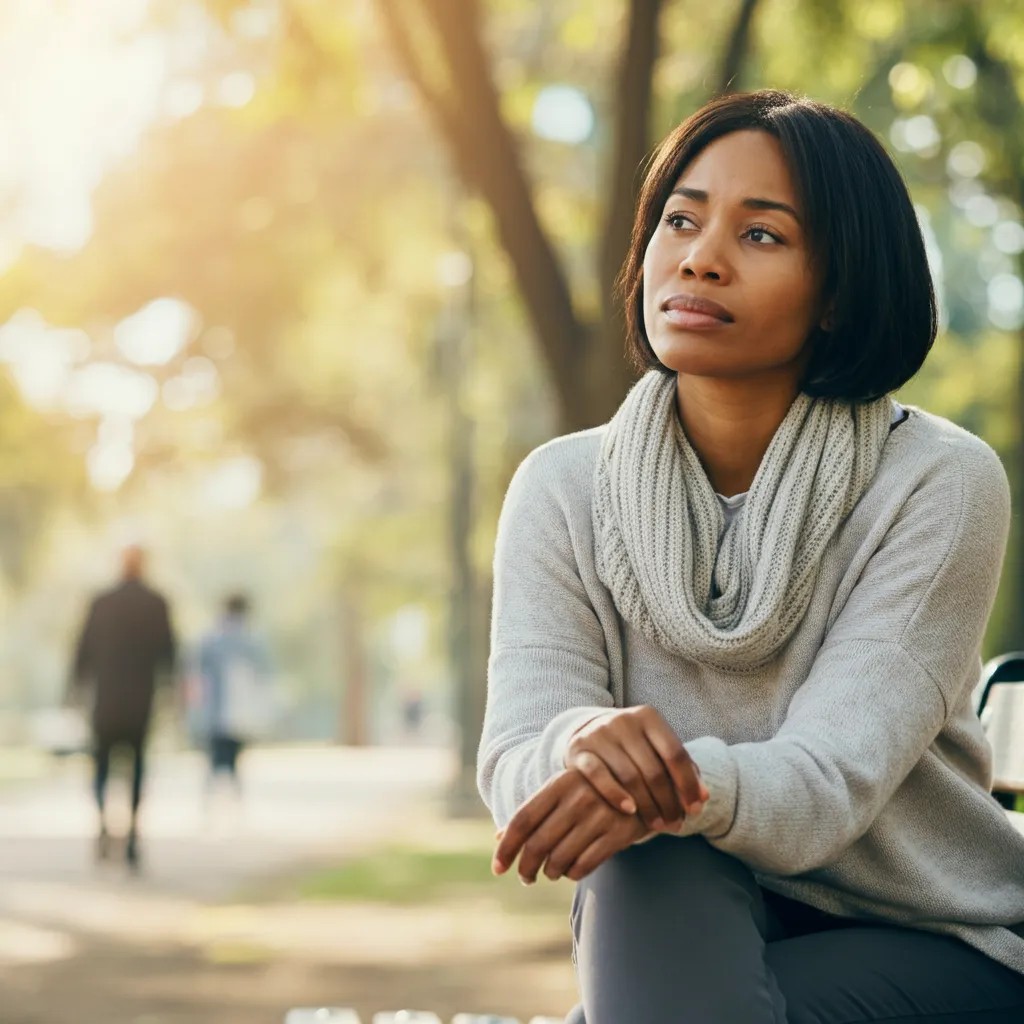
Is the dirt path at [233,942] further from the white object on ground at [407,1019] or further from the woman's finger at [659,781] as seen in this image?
the woman's finger at [659,781]

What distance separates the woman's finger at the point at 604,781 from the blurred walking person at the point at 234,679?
568 inches

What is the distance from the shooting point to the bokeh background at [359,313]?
831cm

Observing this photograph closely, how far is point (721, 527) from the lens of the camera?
2863 millimetres

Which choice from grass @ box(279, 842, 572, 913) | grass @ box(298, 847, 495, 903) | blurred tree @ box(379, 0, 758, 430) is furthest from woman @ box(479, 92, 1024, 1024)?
grass @ box(298, 847, 495, 903)

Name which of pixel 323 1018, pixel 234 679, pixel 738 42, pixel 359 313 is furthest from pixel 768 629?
pixel 359 313

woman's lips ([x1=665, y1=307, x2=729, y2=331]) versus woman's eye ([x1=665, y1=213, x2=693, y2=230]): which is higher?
woman's eye ([x1=665, y1=213, x2=693, y2=230])

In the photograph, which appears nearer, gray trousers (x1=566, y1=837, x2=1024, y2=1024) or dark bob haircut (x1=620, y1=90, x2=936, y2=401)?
gray trousers (x1=566, y1=837, x2=1024, y2=1024)

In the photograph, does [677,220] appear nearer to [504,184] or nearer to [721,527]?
[721,527]

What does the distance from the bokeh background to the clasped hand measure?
6.37 feet

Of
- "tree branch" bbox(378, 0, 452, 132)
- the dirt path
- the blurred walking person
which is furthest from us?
the blurred walking person

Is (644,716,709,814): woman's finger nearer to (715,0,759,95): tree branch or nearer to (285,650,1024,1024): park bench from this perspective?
(285,650,1024,1024): park bench

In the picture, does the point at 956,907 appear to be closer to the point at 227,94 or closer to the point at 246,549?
the point at 227,94

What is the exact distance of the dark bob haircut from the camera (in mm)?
2842

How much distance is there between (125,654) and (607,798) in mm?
10962
